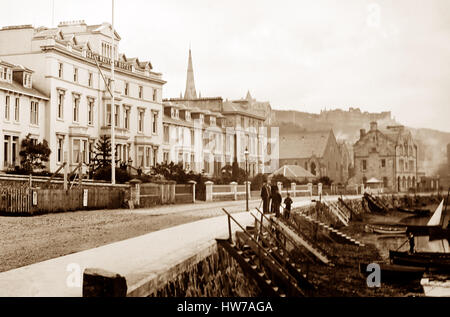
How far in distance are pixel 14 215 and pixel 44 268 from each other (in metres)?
8.17

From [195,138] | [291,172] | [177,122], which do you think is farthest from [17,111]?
[291,172]

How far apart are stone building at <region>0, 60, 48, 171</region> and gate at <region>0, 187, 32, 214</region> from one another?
271cm

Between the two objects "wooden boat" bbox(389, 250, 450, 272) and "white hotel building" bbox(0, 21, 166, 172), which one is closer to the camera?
"wooden boat" bbox(389, 250, 450, 272)

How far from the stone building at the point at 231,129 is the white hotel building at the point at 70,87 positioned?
487 inches

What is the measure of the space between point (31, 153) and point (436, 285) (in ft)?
40.0

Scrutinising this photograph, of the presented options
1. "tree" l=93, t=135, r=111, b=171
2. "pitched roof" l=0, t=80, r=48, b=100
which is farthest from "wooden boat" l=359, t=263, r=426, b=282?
"tree" l=93, t=135, r=111, b=171

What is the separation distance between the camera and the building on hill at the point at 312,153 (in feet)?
199

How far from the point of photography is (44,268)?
6816mm

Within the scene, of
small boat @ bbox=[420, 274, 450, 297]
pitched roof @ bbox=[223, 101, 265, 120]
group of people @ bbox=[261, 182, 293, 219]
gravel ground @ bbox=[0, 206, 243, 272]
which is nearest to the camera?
gravel ground @ bbox=[0, 206, 243, 272]

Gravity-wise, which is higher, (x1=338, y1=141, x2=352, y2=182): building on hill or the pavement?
(x1=338, y1=141, x2=352, y2=182): building on hill

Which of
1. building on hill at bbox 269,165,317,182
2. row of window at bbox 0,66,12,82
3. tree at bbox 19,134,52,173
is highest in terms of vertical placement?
row of window at bbox 0,66,12,82

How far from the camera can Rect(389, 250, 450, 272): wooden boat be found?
37.6 ft

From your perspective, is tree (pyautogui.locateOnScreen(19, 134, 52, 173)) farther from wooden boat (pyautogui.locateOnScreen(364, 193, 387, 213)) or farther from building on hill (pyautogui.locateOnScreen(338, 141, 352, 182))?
building on hill (pyautogui.locateOnScreen(338, 141, 352, 182))

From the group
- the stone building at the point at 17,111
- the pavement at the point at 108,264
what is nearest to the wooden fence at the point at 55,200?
the stone building at the point at 17,111
